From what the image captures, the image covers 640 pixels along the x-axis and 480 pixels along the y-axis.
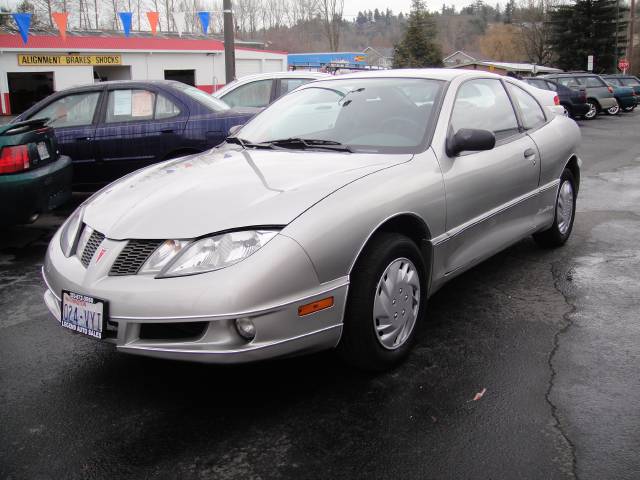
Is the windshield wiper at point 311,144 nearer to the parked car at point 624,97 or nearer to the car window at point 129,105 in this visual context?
the car window at point 129,105

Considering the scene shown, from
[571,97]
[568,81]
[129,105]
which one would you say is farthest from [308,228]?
[568,81]

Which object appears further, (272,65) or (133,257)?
(272,65)

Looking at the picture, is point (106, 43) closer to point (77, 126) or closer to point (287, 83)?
point (287, 83)

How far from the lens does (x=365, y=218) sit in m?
3.16

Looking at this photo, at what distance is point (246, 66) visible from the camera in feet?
113

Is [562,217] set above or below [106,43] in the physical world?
below

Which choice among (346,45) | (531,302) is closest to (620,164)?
(531,302)

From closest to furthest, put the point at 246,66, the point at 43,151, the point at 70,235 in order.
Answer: the point at 70,235 → the point at 43,151 → the point at 246,66

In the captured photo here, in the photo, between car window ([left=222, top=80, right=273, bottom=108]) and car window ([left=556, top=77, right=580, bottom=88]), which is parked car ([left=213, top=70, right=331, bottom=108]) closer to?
car window ([left=222, top=80, right=273, bottom=108])

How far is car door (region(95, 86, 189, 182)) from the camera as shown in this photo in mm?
7398

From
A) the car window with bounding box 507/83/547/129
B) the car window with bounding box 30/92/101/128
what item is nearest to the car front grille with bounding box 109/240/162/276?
the car window with bounding box 507/83/547/129

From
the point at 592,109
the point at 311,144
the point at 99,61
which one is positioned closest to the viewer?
the point at 311,144

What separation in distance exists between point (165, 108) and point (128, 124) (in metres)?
0.45

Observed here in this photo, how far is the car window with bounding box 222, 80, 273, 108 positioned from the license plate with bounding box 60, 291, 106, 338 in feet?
25.0
